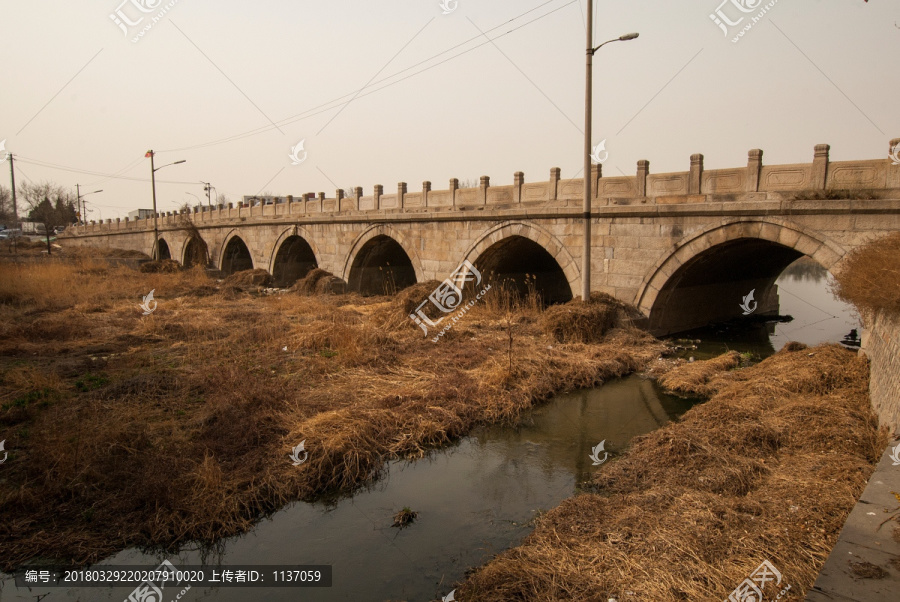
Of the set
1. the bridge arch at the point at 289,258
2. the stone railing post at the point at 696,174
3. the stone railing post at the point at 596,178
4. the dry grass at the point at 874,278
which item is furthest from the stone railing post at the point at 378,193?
the dry grass at the point at 874,278

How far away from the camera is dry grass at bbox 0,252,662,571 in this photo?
4949mm

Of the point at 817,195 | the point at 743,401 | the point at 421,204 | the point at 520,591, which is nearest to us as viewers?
the point at 520,591

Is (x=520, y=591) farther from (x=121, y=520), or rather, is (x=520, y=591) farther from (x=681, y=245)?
(x=681, y=245)

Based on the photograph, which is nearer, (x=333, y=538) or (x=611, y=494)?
(x=333, y=538)

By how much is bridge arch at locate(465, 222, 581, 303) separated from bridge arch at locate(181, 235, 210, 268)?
77.7ft

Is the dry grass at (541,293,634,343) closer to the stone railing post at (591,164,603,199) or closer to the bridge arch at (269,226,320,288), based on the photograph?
the stone railing post at (591,164,603,199)

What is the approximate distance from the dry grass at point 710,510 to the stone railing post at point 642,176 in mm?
6592

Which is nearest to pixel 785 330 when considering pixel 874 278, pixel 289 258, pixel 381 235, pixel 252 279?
pixel 874 278

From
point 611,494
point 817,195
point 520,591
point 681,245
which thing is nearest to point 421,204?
point 681,245

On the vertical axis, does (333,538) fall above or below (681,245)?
below

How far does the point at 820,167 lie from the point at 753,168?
3.80 feet

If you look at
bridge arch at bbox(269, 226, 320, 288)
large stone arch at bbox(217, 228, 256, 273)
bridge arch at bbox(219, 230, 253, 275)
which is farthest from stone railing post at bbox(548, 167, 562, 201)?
bridge arch at bbox(219, 230, 253, 275)

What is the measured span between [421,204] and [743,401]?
13.5 meters

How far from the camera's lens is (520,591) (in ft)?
12.2
